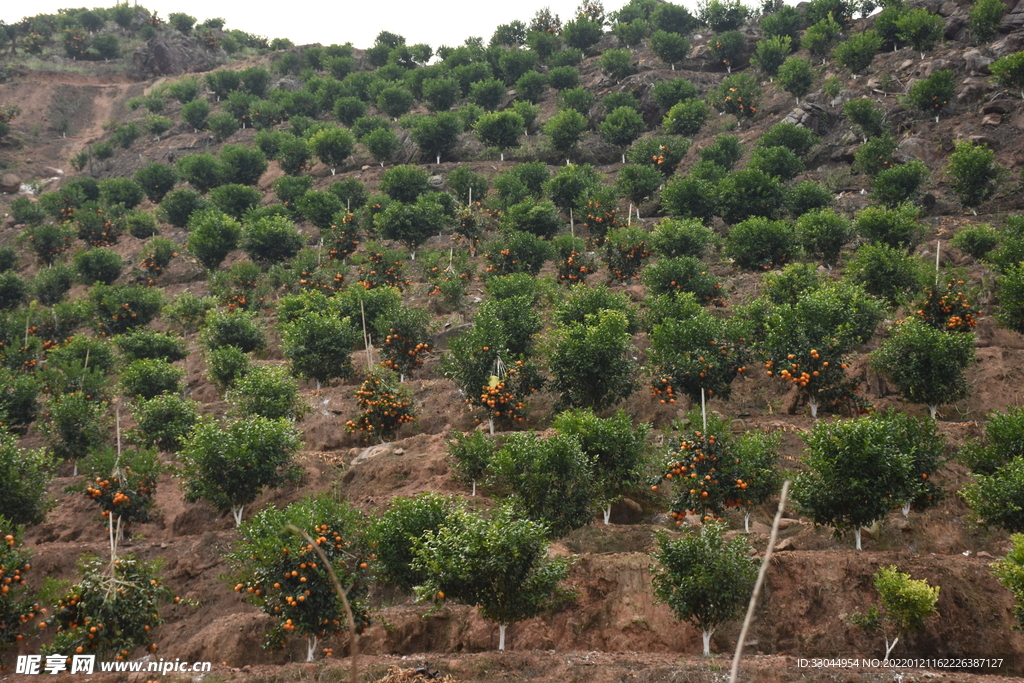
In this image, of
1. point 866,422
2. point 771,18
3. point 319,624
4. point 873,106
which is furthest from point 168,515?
point 771,18

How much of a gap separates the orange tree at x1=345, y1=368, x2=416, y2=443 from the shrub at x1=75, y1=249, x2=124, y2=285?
26501 mm

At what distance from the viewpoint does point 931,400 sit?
2445 centimetres

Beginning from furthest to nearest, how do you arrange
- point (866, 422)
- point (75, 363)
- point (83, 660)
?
point (75, 363)
point (866, 422)
point (83, 660)

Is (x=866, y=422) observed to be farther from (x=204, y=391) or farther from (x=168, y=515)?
(x=204, y=391)

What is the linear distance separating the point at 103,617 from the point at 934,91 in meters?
49.7

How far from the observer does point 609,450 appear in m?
21.8

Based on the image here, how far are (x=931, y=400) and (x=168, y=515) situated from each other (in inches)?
1030

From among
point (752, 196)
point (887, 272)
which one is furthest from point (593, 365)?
point (752, 196)

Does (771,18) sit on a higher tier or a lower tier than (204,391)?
higher

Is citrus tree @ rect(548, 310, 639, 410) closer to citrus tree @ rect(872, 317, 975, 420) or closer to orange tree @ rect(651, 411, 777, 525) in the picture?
orange tree @ rect(651, 411, 777, 525)

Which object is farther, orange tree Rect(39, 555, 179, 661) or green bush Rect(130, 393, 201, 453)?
green bush Rect(130, 393, 201, 453)

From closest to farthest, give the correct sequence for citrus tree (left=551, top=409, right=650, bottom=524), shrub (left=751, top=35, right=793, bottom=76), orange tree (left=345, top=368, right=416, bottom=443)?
citrus tree (left=551, top=409, right=650, bottom=524), orange tree (left=345, top=368, right=416, bottom=443), shrub (left=751, top=35, right=793, bottom=76)

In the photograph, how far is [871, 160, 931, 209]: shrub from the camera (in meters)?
39.3

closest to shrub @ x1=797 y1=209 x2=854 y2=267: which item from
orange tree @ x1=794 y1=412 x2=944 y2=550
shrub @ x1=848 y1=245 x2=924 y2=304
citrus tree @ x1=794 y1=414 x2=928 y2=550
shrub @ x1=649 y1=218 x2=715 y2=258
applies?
shrub @ x1=649 y1=218 x2=715 y2=258
